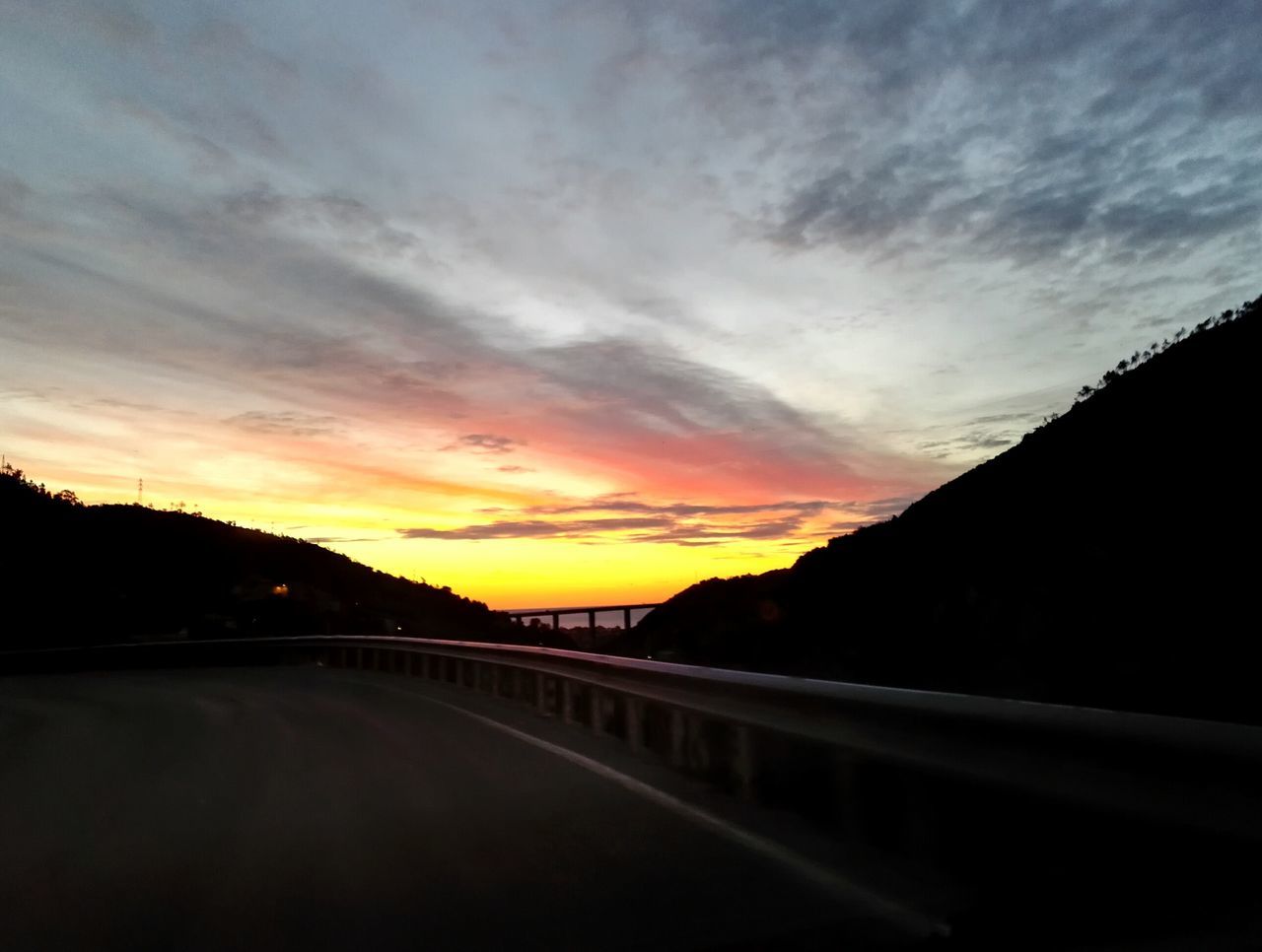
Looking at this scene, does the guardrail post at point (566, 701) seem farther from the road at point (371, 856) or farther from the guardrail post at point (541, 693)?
the road at point (371, 856)

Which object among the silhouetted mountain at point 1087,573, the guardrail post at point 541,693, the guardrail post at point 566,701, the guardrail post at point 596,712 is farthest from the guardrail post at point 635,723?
the silhouetted mountain at point 1087,573

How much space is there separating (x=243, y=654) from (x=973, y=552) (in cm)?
2037

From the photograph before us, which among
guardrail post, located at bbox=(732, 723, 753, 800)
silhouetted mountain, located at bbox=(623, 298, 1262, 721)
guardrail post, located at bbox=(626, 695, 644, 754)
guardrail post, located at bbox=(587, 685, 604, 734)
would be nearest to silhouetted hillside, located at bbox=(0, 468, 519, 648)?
silhouetted mountain, located at bbox=(623, 298, 1262, 721)

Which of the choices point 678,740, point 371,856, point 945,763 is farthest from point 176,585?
point 945,763

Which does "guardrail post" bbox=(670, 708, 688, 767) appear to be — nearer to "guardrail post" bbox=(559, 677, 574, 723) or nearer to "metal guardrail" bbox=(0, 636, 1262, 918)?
"metal guardrail" bbox=(0, 636, 1262, 918)

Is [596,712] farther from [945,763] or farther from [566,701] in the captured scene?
[945,763]

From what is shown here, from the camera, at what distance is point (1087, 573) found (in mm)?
22438

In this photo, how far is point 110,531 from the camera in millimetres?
82812

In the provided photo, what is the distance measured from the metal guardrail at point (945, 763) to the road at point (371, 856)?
75cm

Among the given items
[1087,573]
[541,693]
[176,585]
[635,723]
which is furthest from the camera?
[176,585]

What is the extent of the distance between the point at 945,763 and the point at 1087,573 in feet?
59.3

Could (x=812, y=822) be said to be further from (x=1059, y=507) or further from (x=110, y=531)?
(x=110, y=531)

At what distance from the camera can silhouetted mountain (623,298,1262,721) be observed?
1802 cm

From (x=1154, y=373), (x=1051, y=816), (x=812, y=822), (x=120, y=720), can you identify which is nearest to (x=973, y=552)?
(x=1154, y=373)
